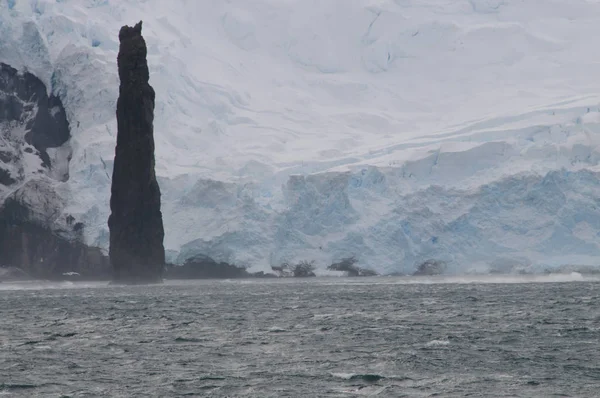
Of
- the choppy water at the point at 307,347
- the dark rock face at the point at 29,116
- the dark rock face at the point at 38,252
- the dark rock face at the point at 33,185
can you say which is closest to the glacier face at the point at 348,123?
the dark rock face at the point at 29,116

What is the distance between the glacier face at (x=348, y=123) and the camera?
87.9 meters

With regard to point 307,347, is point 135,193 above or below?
above

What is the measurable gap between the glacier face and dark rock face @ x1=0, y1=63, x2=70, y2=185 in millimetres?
1647

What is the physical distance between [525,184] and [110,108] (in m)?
Answer: 37.7

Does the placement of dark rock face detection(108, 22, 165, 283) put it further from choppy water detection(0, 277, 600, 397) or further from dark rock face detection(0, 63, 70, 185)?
choppy water detection(0, 277, 600, 397)

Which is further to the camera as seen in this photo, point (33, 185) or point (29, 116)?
point (29, 116)

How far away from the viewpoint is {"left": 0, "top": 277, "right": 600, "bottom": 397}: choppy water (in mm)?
27250

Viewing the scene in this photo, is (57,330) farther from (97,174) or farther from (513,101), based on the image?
(513,101)

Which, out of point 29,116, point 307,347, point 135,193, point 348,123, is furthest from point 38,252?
point 307,347

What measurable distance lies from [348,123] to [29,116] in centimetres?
3095

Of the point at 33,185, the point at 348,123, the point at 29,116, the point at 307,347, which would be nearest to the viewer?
the point at 307,347

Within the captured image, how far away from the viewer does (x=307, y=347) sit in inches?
1369

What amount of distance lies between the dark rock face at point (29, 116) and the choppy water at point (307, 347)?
4836 cm

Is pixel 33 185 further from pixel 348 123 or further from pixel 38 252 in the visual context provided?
pixel 348 123
